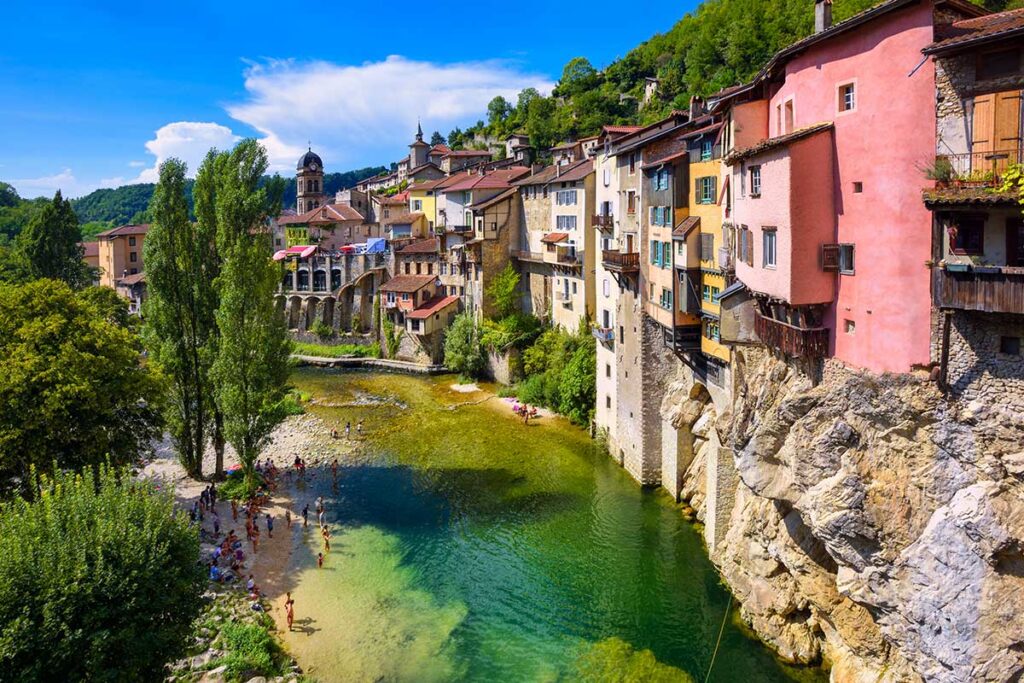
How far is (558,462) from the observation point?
122 ft

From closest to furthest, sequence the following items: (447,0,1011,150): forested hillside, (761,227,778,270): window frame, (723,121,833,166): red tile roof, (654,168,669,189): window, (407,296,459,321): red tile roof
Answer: (723,121,833,166): red tile roof, (761,227,778,270): window frame, (654,168,669,189): window, (407,296,459,321): red tile roof, (447,0,1011,150): forested hillside

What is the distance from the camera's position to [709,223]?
27812mm

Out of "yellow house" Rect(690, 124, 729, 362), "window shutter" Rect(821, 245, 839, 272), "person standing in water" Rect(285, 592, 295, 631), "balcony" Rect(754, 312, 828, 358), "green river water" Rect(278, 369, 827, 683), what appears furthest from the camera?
"yellow house" Rect(690, 124, 729, 362)

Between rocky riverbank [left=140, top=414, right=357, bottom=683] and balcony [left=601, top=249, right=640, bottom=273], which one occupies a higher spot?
balcony [left=601, top=249, right=640, bottom=273]

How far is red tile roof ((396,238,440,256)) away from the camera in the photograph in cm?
6625

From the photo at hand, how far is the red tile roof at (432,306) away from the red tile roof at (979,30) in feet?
164

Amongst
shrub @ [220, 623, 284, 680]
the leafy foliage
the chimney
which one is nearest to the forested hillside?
the leafy foliage

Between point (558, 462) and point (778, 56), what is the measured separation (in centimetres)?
2316

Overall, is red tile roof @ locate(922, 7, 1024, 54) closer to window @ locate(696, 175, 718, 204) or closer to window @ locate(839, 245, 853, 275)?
window @ locate(839, 245, 853, 275)

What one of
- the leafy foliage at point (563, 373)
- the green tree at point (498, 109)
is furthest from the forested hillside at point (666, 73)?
the leafy foliage at point (563, 373)

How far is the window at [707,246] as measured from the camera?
27562 mm

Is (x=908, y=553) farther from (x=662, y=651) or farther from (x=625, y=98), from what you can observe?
(x=625, y=98)

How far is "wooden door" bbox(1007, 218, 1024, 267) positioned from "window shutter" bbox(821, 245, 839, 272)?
→ 4.16m

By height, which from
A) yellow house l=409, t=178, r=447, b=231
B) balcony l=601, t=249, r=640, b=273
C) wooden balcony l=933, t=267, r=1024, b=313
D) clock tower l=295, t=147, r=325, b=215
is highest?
clock tower l=295, t=147, r=325, b=215
